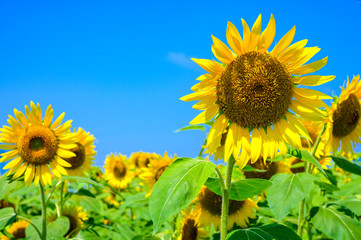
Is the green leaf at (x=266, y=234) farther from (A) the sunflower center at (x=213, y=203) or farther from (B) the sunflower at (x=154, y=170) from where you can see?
(B) the sunflower at (x=154, y=170)

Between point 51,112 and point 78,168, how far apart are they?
54.0 inches

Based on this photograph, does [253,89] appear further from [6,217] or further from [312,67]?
[6,217]

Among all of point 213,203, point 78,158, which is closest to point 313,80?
point 213,203

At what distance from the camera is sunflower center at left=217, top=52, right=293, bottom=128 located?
6.90 ft

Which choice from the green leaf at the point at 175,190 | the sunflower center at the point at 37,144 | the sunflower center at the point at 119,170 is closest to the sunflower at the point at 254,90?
the green leaf at the point at 175,190

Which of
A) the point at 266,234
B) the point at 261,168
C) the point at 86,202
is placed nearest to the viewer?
the point at 266,234

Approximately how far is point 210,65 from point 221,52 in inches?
3.7

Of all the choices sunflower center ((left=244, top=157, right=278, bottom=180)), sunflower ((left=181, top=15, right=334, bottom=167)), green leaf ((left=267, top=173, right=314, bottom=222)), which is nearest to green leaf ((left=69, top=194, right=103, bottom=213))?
sunflower center ((left=244, top=157, right=278, bottom=180))

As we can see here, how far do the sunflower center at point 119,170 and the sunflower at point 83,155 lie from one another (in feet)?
7.54

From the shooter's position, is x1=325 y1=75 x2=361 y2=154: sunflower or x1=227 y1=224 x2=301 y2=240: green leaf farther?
x1=325 y1=75 x2=361 y2=154: sunflower

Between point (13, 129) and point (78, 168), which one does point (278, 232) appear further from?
point (78, 168)

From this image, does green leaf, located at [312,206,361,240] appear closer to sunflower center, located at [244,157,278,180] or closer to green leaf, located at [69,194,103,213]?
sunflower center, located at [244,157,278,180]

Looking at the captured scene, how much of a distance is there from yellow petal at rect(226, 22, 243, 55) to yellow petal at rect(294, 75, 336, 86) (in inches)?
15.8

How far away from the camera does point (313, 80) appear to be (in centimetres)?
218
